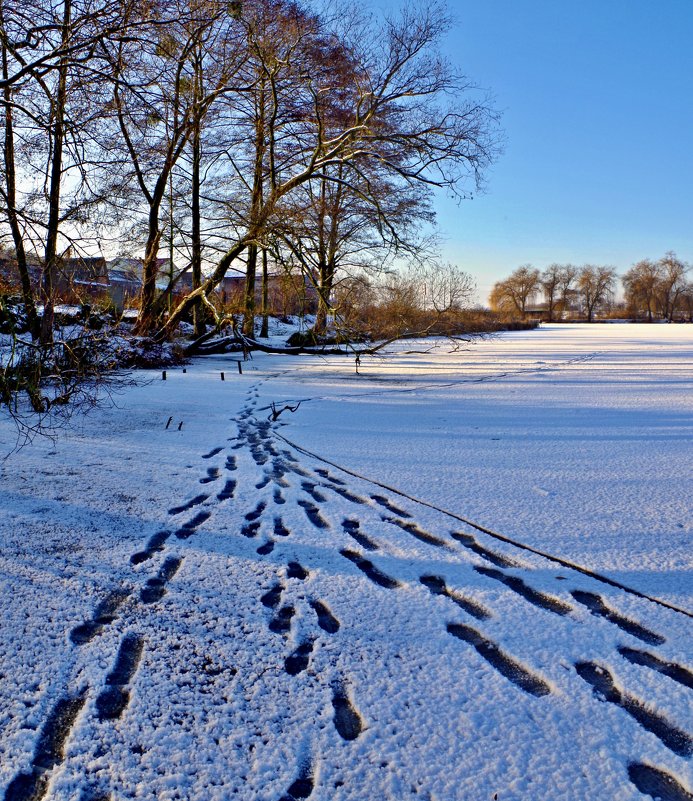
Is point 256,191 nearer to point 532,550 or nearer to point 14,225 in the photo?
point 14,225

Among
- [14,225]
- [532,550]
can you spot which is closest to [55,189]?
[14,225]

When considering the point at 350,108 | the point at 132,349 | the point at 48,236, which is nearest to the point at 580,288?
the point at 350,108

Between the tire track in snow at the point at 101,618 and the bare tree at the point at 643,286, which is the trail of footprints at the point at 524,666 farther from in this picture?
the bare tree at the point at 643,286

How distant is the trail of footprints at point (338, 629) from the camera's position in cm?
163

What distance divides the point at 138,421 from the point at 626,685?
5.83m

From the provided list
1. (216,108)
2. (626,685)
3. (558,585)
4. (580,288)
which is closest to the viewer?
(626,685)

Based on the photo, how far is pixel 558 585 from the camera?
2.64m

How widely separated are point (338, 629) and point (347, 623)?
0.18 feet

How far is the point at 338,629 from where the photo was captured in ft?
7.62

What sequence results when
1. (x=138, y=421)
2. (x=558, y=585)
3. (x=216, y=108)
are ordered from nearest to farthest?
(x=558, y=585) → (x=138, y=421) → (x=216, y=108)

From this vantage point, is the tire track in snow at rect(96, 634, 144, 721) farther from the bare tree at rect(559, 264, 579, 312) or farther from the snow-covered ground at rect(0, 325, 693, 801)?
the bare tree at rect(559, 264, 579, 312)

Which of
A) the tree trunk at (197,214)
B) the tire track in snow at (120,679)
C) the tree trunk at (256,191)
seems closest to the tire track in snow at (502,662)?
the tire track in snow at (120,679)

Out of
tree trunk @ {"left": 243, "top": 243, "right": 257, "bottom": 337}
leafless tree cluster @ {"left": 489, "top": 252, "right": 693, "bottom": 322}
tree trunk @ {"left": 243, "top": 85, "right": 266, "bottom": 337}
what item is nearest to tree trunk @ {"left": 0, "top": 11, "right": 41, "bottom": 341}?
tree trunk @ {"left": 243, "top": 243, "right": 257, "bottom": 337}

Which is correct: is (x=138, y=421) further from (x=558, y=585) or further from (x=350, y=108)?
(x=350, y=108)
